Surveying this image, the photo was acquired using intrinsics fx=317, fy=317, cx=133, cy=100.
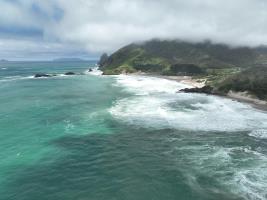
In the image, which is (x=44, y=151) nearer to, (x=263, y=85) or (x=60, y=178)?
(x=60, y=178)

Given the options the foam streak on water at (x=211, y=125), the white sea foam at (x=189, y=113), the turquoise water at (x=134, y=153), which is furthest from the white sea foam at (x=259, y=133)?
the white sea foam at (x=189, y=113)

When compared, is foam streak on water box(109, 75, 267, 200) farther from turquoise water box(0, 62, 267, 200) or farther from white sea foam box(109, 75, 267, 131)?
turquoise water box(0, 62, 267, 200)

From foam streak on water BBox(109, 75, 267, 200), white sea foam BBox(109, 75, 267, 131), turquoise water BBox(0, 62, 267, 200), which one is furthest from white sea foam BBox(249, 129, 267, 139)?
white sea foam BBox(109, 75, 267, 131)

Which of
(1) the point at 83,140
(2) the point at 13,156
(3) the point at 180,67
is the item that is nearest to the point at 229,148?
(1) the point at 83,140

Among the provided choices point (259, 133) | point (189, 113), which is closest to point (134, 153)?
point (259, 133)

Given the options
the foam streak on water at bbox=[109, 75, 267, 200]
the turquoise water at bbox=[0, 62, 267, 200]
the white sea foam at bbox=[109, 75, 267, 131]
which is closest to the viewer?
the turquoise water at bbox=[0, 62, 267, 200]

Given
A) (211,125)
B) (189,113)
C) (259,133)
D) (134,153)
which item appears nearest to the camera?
(134,153)

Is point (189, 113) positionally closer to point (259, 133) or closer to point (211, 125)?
point (211, 125)
